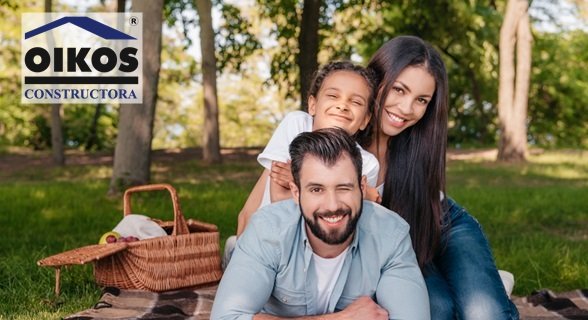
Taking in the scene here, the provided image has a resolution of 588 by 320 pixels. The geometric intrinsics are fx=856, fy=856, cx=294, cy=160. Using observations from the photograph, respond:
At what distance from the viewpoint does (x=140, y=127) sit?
10.0 metres

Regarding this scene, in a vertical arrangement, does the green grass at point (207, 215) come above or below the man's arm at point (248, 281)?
below

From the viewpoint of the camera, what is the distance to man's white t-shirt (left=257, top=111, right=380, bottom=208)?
385 centimetres

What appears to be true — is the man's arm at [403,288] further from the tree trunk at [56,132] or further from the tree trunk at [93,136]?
the tree trunk at [93,136]

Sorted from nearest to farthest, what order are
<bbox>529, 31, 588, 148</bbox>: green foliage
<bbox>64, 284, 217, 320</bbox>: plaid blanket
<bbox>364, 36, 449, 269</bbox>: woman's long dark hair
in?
<bbox>364, 36, 449, 269</bbox>: woman's long dark hair < <bbox>64, 284, 217, 320</bbox>: plaid blanket < <bbox>529, 31, 588, 148</bbox>: green foliage

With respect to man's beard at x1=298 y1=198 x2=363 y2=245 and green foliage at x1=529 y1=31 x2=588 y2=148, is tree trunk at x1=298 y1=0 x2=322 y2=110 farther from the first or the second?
green foliage at x1=529 y1=31 x2=588 y2=148

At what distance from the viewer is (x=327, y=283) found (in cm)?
353

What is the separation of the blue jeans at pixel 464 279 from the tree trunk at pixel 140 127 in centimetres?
628

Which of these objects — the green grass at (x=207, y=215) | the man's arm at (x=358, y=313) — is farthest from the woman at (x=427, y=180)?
the green grass at (x=207, y=215)

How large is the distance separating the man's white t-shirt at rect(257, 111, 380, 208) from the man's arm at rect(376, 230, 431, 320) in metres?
0.42

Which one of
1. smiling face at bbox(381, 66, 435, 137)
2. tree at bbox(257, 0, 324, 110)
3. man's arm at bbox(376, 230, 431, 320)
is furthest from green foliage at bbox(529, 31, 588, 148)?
man's arm at bbox(376, 230, 431, 320)

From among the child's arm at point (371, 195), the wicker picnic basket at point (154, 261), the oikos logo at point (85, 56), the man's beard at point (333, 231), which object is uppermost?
the oikos logo at point (85, 56)

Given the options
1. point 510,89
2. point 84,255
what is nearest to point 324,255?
point 84,255

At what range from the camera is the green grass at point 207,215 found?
5.69m

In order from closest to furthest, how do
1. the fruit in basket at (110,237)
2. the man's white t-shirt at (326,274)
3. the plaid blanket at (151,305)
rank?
1. the man's white t-shirt at (326,274)
2. the plaid blanket at (151,305)
3. the fruit in basket at (110,237)
